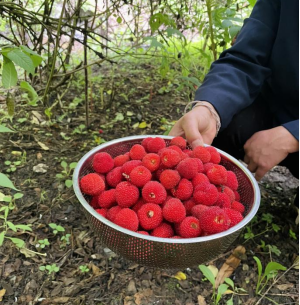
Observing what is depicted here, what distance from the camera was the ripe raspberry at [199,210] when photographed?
0.77 m

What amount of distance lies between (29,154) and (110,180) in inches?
28.5

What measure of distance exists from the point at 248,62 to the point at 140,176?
0.67m

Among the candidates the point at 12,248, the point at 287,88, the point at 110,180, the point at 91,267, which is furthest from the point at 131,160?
the point at 287,88

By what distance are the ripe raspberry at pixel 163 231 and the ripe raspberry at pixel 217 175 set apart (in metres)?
0.17

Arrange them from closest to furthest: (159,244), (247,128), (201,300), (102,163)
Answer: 1. (159,244)
2. (102,163)
3. (201,300)
4. (247,128)

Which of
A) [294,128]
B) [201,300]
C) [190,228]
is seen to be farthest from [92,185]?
[294,128]

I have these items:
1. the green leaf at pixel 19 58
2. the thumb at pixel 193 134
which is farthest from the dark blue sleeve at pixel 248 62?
the green leaf at pixel 19 58

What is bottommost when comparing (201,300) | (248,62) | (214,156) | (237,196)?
(201,300)

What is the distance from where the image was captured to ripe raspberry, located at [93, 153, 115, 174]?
2.95 feet

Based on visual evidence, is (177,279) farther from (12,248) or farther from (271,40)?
(271,40)

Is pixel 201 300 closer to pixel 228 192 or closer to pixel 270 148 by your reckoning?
pixel 228 192

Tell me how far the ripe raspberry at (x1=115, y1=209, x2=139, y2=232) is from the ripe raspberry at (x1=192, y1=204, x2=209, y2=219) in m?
0.14

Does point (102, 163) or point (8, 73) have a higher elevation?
point (8, 73)

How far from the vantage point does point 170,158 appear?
33.4 inches
